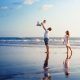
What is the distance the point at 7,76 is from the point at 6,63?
320 cm

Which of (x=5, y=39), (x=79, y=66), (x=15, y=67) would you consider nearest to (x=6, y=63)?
(x=15, y=67)

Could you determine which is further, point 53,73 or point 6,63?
point 6,63

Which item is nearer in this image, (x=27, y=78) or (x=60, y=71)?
(x=27, y=78)

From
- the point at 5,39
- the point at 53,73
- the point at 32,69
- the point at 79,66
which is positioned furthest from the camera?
the point at 5,39

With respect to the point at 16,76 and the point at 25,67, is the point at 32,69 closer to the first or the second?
the point at 25,67

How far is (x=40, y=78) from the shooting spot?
1033cm

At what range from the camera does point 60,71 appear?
462 inches

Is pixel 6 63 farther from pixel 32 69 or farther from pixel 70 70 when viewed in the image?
pixel 70 70

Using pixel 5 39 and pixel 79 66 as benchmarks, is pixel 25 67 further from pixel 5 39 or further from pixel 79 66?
pixel 5 39

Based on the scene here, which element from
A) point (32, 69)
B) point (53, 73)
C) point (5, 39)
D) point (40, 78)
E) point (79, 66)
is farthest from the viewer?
point (5, 39)

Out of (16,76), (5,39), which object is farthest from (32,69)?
(5,39)

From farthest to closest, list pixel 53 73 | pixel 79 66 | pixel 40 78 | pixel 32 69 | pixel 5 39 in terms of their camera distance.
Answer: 1. pixel 5 39
2. pixel 79 66
3. pixel 32 69
4. pixel 53 73
5. pixel 40 78

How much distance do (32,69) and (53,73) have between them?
3.94 feet

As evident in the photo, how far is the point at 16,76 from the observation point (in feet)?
35.3
